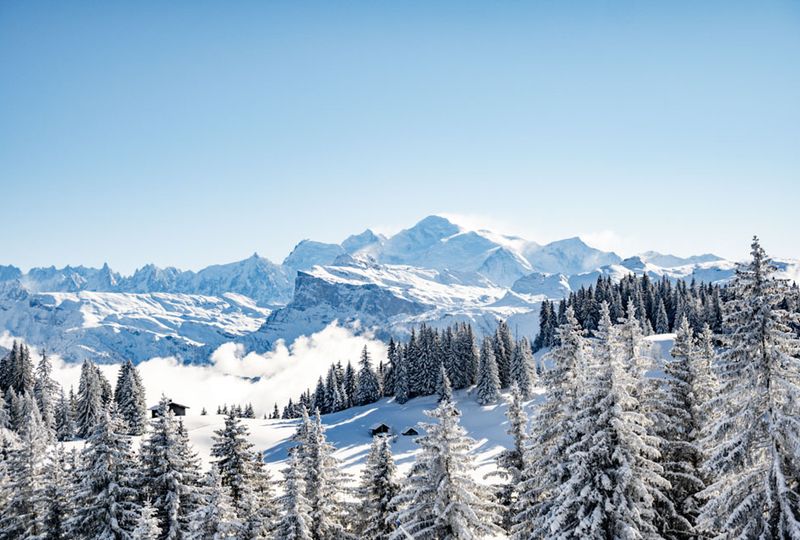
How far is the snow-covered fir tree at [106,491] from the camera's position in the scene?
34.8 meters

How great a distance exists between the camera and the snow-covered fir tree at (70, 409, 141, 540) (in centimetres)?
3481

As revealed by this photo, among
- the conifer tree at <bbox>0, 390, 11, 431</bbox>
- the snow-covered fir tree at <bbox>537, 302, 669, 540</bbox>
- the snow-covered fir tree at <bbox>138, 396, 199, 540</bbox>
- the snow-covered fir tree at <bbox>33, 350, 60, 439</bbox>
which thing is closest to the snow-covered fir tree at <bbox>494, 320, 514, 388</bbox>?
the snow-covered fir tree at <bbox>33, 350, 60, 439</bbox>

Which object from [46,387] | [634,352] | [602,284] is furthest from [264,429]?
[634,352]

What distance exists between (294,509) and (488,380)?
83.3 metres

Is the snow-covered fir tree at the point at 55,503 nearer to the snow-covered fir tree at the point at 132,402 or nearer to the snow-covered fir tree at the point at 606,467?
the snow-covered fir tree at the point at 606,467

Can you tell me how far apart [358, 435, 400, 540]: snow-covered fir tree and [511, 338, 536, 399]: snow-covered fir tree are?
250 ft

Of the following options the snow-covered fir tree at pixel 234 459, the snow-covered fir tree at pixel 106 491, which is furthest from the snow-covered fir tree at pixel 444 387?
the snow-covered fir tree at pixel 106 491

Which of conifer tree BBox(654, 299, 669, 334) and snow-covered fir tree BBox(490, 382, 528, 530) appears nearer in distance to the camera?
snow-covered fir tree BBox(490, 382, 528, 530)

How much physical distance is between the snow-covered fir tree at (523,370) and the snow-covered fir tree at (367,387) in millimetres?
30621

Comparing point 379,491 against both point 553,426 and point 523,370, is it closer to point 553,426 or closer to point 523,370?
point 553,426

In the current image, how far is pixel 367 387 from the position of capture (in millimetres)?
125750

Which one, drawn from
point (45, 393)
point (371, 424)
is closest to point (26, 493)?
point (371, 424)

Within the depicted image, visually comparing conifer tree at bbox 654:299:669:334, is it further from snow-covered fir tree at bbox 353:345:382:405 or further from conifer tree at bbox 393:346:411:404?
snow-covered fir tree at bbox 353:345:382:405

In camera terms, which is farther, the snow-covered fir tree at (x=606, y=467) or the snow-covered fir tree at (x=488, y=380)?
the snow-covered fir tree at (x=488, y=380)
